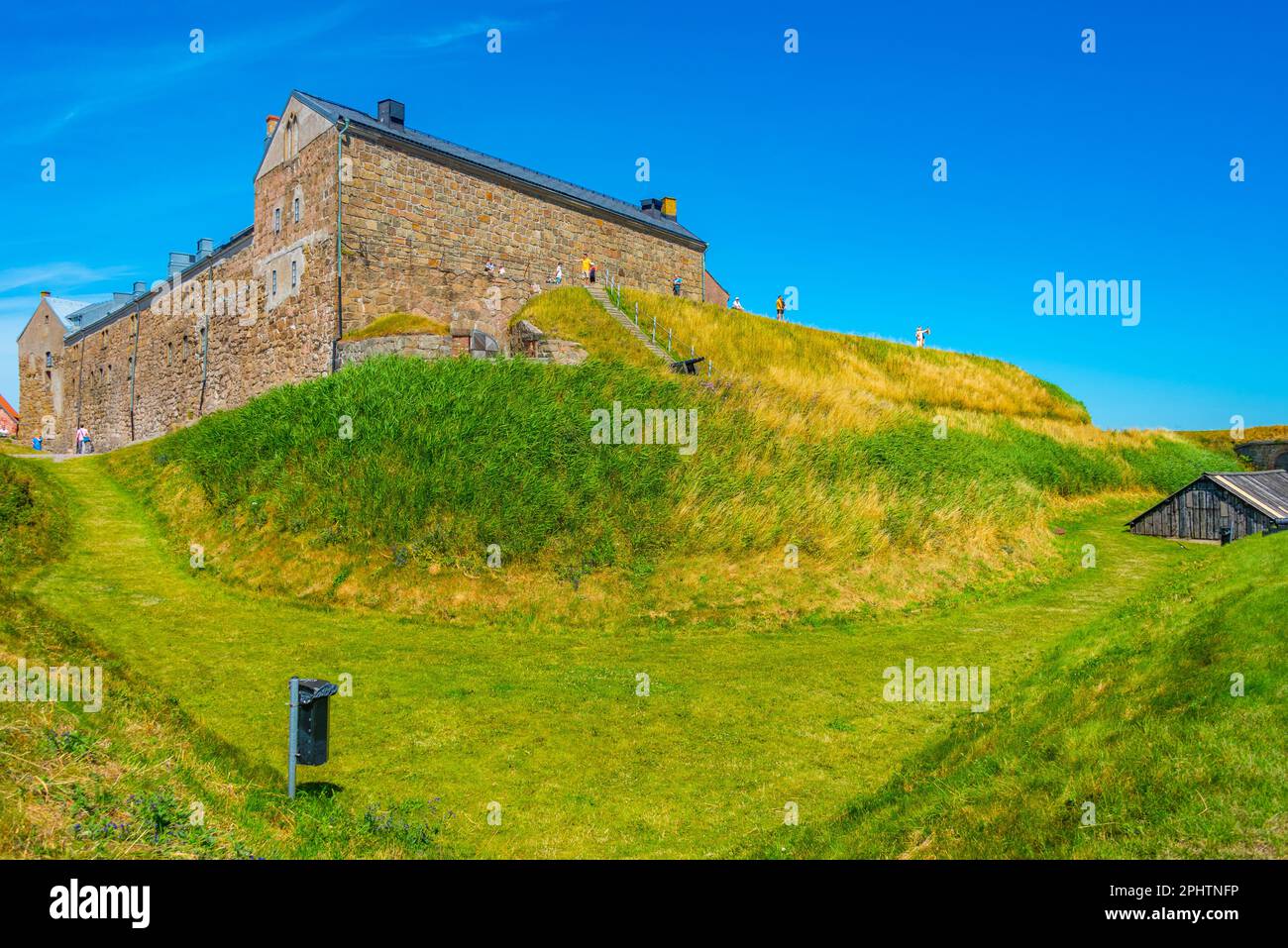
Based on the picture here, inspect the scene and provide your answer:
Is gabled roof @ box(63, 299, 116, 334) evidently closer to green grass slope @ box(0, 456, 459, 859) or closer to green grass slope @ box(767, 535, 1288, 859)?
green grass slope @ box(0, 456, 459, 859)

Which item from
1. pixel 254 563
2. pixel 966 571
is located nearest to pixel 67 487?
pixel 254 563

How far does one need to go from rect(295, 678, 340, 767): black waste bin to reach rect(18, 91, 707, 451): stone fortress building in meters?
18.5

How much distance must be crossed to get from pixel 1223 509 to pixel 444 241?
28.7 m

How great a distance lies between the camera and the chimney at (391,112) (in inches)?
1319

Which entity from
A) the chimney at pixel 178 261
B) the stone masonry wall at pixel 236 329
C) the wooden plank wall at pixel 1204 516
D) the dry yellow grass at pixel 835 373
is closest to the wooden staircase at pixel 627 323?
the dry yellow grass at pixel 835 373

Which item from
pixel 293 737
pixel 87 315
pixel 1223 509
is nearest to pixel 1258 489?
pixel 1223 509

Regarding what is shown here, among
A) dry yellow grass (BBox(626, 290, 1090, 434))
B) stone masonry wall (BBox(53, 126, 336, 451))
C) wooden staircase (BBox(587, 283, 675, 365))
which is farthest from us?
stone masonry wall (BBox(53, 126, 336, 451))

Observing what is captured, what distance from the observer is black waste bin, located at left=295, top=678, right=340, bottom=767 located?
805 centimetres

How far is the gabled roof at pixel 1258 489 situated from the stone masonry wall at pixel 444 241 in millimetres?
25165

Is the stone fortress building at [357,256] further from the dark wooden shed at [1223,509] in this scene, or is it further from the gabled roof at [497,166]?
the dark wooden shed at [1223,509]

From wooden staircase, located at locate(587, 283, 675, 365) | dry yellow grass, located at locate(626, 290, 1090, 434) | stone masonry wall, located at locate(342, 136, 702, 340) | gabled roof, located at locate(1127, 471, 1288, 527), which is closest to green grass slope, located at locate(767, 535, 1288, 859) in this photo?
dry yellow grass, located at locate(626, 290, 1090, 434)

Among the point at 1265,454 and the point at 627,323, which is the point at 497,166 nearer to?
the point at 627,323

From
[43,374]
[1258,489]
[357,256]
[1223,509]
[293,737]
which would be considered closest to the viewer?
[293,737]

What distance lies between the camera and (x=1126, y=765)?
255 inches
